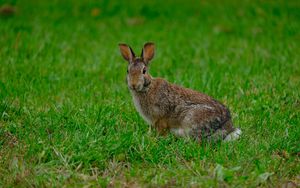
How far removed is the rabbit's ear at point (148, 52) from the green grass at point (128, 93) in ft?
2.34

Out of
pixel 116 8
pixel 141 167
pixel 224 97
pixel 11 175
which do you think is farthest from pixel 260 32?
pixel 11 175

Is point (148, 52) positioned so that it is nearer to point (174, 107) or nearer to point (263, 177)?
point (174, 107)

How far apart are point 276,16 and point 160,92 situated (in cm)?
641

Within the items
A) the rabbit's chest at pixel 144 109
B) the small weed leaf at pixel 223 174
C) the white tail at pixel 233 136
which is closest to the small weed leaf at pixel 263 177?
the small weed leaf at pixel 223 174

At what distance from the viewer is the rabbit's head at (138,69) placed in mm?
6086

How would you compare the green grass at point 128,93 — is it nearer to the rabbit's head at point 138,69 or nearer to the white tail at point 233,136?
the white tail at point 233,136

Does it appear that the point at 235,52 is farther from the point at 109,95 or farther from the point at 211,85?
the point at 109,95

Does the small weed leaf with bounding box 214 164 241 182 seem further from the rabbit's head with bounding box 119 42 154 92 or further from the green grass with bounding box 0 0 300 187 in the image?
the rabbit's head with bounding box 119 42 154 92

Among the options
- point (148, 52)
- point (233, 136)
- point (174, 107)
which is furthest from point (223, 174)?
point (148, 52)

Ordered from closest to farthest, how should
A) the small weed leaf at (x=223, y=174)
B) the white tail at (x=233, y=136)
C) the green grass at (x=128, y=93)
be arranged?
the small weed leaf at (x=223, y=174) < the green grass at (x=128, y=93) < the white tail at (x=233, y=136)

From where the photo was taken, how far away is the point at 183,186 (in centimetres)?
499

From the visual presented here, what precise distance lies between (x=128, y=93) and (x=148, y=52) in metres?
1.45

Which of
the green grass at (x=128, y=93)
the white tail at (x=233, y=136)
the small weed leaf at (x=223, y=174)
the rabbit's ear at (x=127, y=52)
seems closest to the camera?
the small weed leaf at (x=223, y=174)

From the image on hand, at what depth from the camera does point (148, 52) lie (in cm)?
641
